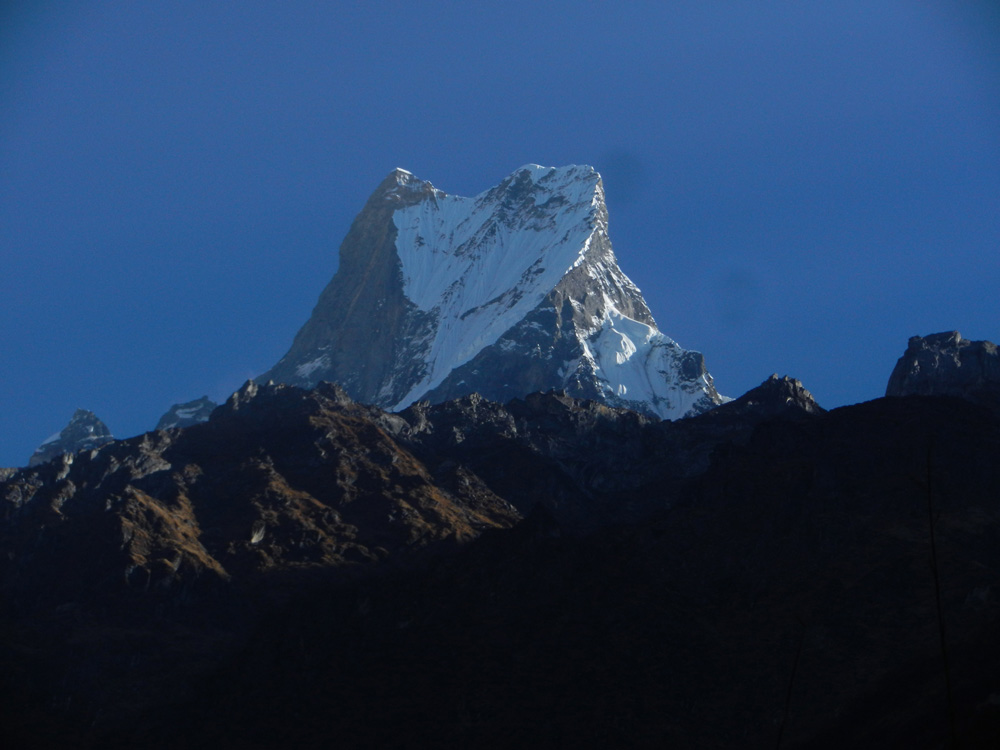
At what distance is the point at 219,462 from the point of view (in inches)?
6777

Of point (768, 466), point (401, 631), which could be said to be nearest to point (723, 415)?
point (768, 466)

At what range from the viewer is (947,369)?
190 m

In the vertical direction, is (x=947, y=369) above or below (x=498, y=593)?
above

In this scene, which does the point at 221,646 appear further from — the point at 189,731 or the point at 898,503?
the point at 898,503

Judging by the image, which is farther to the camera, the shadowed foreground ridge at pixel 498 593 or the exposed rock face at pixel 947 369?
the exposed rock face at pixel 947 369

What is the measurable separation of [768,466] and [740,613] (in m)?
31.7

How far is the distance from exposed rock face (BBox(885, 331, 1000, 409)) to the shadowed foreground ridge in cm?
1798

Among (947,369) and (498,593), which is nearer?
(498,593)

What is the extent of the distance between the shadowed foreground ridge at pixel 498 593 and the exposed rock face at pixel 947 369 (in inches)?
708

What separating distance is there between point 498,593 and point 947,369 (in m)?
86.6

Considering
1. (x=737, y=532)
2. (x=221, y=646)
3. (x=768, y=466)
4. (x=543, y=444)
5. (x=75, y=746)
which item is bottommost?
(x=75, y=746)

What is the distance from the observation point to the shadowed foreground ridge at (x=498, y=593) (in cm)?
11225

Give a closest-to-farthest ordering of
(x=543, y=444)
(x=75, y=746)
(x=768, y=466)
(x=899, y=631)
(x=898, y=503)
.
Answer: (x=75, y=746) → (x=899, y=631) → (x=898, y=503) → (x=768, y=466) → (x=543, y=444)

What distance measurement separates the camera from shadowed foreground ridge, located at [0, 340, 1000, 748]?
11225 cm
